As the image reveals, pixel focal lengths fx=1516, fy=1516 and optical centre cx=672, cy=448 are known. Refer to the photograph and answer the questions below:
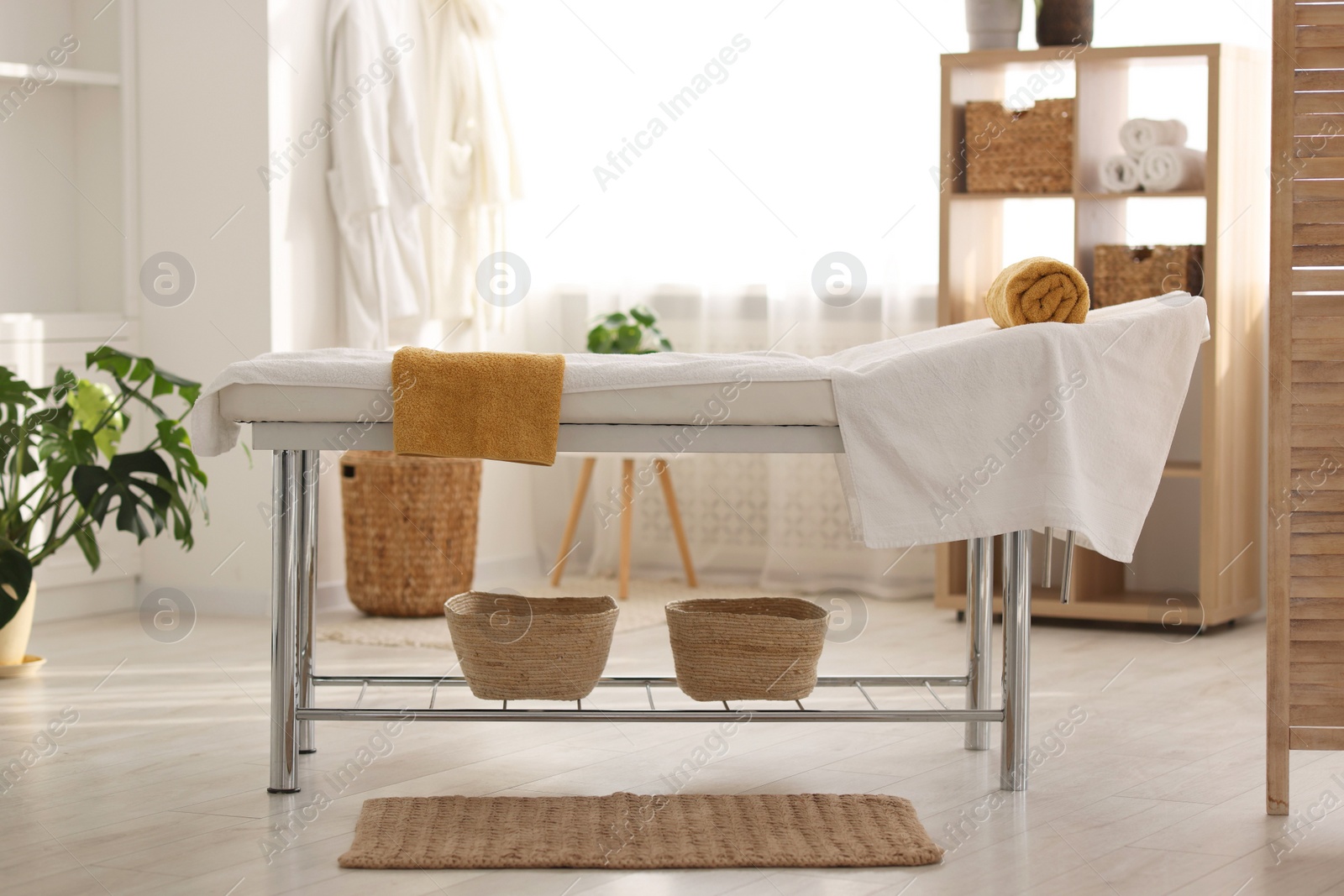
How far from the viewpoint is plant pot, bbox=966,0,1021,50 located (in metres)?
4.00

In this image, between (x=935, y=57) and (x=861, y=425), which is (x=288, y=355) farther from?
(x=935, y=57)

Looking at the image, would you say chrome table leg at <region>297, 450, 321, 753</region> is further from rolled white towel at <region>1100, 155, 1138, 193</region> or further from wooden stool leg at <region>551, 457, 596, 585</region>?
rolled white towel at <region>1100, 155, 1138, 193</region>

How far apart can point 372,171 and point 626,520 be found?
1.22 metres

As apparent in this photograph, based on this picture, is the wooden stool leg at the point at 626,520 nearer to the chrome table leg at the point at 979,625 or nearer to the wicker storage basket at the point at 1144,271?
the wicker storage basket at the point at 1144,271

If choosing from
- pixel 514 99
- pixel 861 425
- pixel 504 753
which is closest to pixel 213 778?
pixel 504 753

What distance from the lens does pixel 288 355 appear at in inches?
90.2

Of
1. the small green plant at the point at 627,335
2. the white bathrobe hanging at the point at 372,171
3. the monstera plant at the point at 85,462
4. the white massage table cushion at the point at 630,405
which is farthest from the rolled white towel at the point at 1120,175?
the monstera plant at the point at 85,462

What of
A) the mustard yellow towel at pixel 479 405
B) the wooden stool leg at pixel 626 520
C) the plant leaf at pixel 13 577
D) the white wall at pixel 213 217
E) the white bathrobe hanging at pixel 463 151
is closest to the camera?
the mustard yellow towel at pixel 479 405

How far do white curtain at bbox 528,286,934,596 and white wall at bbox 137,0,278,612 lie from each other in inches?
45.0

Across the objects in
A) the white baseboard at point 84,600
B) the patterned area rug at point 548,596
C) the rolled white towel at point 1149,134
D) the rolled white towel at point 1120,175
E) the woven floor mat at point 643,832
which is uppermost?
the rolled white towel at point 1149,134

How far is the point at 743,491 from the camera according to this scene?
4801mm

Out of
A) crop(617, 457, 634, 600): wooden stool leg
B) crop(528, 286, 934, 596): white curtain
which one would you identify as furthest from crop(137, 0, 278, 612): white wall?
crop(528, 286, 934, 596): white curtain

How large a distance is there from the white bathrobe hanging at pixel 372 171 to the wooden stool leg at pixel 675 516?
864 millimetres

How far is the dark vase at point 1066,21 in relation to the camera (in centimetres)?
390
